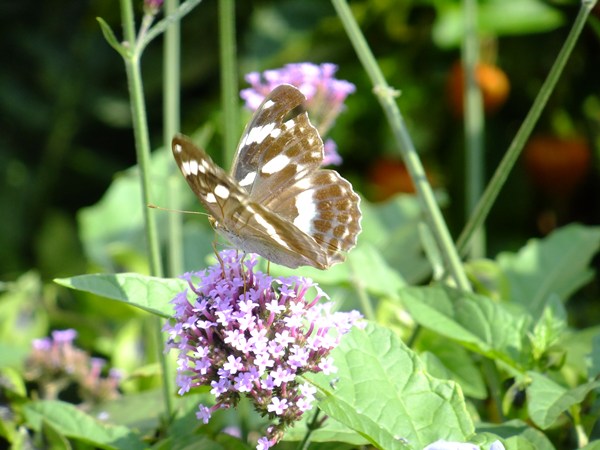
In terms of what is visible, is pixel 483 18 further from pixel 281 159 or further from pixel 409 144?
pixel 281 159

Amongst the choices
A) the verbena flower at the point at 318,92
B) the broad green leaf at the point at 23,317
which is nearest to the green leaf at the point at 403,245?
the verbena flower at the point at 318,92

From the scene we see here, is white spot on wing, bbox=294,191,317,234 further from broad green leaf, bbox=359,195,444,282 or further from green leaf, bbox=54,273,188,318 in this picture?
broad green leaf, bbox=359,195,444,282

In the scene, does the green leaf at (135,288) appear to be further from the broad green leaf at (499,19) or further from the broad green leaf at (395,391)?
the broad green leaf at (499,19)

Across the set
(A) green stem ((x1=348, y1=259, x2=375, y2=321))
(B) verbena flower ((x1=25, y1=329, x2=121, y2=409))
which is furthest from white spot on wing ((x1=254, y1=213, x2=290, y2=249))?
(B) verbena flower ((x1=25, y1=329, x2=121, y2=409))

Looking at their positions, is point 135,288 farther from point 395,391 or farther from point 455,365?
point 455,365

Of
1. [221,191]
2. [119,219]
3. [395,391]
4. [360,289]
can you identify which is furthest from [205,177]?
[119,219]
